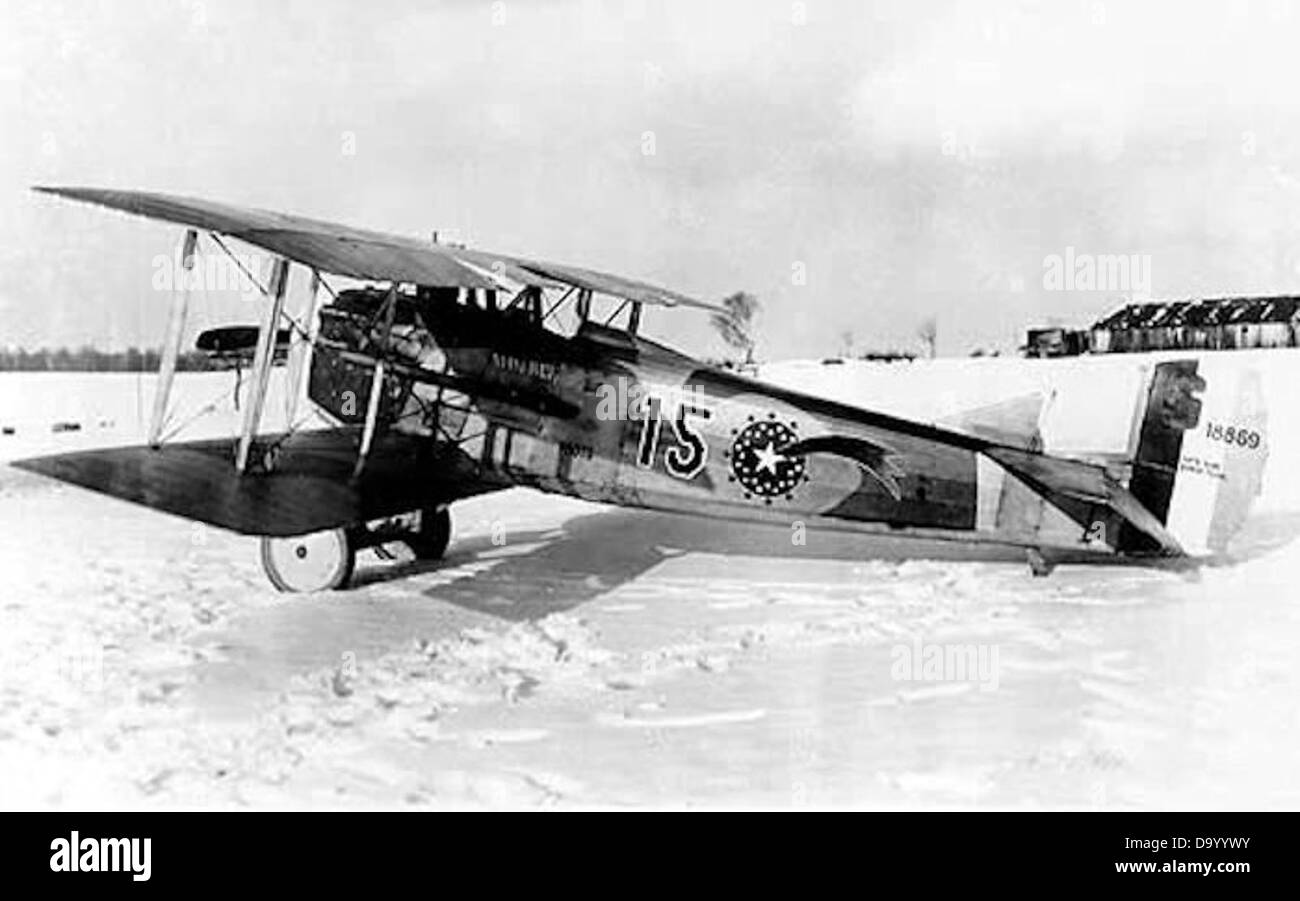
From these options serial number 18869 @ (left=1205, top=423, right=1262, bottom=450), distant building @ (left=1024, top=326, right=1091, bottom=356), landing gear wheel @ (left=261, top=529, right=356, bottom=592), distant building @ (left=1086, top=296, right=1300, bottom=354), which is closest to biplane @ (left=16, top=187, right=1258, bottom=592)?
landing gear wheel @ (left=261, top=529, right=356, bottom=592)

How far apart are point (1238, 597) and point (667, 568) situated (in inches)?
135

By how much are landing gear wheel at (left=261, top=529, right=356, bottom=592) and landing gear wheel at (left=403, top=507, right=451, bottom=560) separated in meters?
0.92

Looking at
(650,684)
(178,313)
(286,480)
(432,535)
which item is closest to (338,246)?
(178,313)

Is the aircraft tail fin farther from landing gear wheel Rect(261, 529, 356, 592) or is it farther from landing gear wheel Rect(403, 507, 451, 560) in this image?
landing gear wheel Rect(261, 529, 356, 592)

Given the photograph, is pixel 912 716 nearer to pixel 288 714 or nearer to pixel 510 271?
pixel 288 714

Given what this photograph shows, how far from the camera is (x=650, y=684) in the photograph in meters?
5.09


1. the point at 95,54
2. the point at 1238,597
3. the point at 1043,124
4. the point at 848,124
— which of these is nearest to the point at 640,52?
the point at 848,124

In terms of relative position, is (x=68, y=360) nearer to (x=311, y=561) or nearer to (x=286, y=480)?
(x=311, y=561)

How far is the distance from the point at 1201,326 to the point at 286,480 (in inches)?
926

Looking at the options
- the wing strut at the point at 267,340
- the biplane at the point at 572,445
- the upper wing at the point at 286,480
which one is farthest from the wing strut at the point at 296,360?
the wing strut at the point at 267,340

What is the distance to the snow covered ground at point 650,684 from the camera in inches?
163

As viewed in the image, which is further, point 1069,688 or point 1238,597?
point 1238,597

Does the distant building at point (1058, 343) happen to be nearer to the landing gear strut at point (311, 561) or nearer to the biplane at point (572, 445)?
the biplane at point (572, 445)

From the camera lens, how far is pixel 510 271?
6.70 meters
